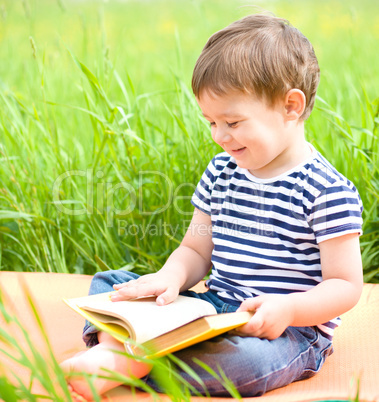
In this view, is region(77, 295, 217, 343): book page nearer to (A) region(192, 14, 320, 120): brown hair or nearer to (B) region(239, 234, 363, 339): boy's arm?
(B) region(239, 234, 363, 339): boy's arm

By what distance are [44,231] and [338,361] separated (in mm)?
1044

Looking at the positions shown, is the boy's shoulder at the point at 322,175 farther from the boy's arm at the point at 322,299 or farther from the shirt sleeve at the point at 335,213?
the boy's arm at the point at 322,299

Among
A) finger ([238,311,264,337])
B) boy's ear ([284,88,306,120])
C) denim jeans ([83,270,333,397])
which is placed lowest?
denim jeans ([83,270,333,397])

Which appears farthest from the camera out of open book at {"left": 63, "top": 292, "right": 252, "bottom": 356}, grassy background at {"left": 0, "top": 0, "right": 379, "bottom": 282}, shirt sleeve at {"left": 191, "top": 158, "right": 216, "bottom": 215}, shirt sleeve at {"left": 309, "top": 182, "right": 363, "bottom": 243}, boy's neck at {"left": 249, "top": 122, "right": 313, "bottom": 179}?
grassy background at {"left": 0, "top": 0, "right": 379, "bottom": 282}

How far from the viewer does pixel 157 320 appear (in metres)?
1.16

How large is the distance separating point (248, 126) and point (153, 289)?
1.32 feet

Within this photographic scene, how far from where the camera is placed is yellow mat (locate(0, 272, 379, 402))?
1.09m

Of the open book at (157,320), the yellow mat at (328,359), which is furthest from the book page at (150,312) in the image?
the yellow mat at (328,359)

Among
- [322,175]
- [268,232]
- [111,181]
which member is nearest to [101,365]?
[268,232]

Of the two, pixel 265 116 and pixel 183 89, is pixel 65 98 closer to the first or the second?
pixel 183 89

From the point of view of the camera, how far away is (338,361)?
1.30m

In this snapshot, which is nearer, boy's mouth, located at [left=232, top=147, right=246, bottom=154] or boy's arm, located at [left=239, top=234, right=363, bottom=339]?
boy's arm, located at [left=239, top=234, right=363, bottom=339]

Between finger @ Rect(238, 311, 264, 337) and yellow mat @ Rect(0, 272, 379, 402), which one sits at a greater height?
finger @ Rect(238, 311, 264, 337)

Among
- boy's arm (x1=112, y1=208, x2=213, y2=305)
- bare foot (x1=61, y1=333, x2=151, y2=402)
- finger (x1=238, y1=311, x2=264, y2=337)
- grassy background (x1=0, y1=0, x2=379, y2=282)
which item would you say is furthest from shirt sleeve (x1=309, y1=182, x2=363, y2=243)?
grassy background (x1=0, y1=0, x2=379, y2=282)
